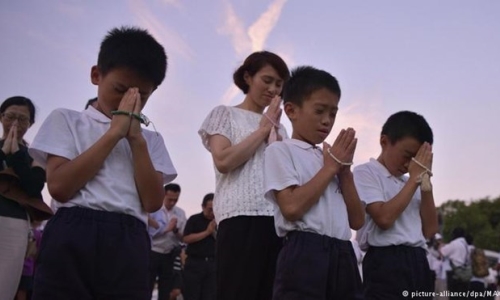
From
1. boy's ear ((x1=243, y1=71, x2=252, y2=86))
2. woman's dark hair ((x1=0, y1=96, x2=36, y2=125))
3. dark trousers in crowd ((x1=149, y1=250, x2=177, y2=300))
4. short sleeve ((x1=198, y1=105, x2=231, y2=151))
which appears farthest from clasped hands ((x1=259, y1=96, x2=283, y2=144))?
dark trousers in crowd ((x1=149, y1=250, x2=177, y2=300))

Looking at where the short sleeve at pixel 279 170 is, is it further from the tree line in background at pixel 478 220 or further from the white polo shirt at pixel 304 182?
the tree line in background at pixel 478 220

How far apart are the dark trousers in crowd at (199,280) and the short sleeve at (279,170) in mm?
5552

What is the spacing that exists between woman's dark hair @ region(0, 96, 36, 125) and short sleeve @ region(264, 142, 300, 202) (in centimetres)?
201

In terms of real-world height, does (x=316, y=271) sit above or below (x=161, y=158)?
below

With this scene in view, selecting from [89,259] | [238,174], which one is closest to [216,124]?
[238,174]

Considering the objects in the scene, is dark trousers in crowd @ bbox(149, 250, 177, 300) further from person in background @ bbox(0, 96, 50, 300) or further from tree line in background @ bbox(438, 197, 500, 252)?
tree line in background @ bbox(438, 197, 500, 252)

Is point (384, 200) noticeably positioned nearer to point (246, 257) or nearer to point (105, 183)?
point (246, 257)

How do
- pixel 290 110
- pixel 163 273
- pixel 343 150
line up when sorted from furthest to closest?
1. pixel 163 273
2. pixel 290 110
3. pixel 343 150

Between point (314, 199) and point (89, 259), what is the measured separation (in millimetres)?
1025

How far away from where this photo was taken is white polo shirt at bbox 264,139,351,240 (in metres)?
2.79

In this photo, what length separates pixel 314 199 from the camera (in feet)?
9.00

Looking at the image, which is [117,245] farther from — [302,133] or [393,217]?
[393,217]

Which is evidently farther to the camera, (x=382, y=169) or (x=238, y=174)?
(x=382, y=169)

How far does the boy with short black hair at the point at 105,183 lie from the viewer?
2.30m
